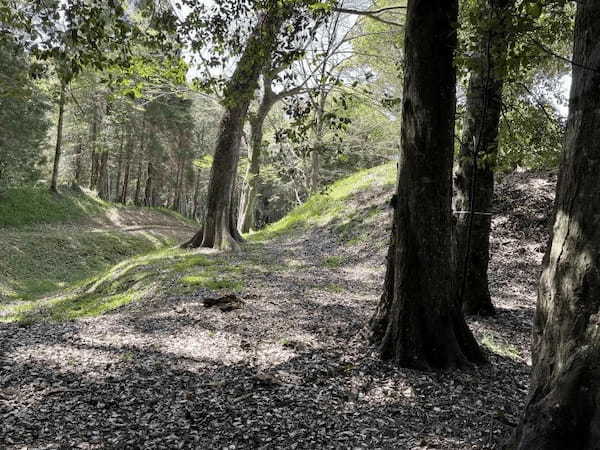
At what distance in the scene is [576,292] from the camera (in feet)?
9.04

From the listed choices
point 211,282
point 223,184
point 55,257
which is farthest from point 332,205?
point 55,257

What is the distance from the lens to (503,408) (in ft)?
13.7

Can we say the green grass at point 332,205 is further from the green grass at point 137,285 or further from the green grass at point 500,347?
the green grass at point 500,347

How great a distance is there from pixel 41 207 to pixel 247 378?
81.6 feet

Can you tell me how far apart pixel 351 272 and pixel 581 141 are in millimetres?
8095

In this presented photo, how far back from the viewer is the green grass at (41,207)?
23203 millimetres

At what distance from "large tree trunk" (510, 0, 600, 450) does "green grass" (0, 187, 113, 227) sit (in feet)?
81.5

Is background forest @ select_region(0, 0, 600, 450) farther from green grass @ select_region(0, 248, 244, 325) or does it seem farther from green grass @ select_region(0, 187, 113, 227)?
green grass @ select_region(0, 187, 113, 227)

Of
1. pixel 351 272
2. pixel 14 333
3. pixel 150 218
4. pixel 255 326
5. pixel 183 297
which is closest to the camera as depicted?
pixel 255 326

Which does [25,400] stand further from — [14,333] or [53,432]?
[14,333]

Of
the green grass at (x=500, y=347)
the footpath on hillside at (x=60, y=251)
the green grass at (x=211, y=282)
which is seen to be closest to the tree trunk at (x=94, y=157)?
the footpath on hillside at (x=60, y=251)

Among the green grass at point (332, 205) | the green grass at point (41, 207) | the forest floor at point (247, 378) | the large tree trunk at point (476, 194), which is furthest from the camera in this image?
the green grass at point (41, 207)

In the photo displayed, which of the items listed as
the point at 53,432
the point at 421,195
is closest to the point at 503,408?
the point at 421,195

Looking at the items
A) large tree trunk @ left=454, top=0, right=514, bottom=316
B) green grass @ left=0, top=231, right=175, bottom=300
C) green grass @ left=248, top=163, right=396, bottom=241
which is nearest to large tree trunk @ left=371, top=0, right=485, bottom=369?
large tree trunk @ left=454, top=0, right=514, bottom=316
